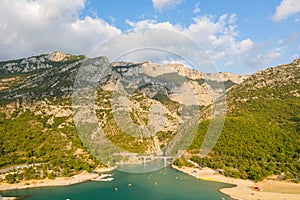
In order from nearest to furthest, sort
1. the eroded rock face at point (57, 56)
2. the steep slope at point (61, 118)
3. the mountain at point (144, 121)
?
the steep slope at point (61, 118) < the mountain at point (144, 121) < the eroded rock face at point (57, 56)

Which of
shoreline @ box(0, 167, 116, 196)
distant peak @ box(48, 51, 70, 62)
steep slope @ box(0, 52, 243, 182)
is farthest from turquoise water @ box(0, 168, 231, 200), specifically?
distant peak @ box(48, 51, 70, 62)

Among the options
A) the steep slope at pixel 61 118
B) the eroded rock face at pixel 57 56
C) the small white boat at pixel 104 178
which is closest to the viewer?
the small white boat at pixel 104 178

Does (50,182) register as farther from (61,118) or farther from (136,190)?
(61,118)

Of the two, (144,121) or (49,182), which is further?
(144,121)

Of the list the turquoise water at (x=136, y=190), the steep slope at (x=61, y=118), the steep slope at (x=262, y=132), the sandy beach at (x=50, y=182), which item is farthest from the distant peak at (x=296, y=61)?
the sandy beach at (x=50, y=182)

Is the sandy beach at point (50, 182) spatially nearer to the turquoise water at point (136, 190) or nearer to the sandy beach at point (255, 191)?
the turquoise water at point (136, 190)

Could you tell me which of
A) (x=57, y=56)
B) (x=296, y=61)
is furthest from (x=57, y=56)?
(x=296, y=61)

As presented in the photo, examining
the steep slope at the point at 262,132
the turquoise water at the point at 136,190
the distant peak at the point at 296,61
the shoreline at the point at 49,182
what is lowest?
the turquoise water at the point at 136,190
